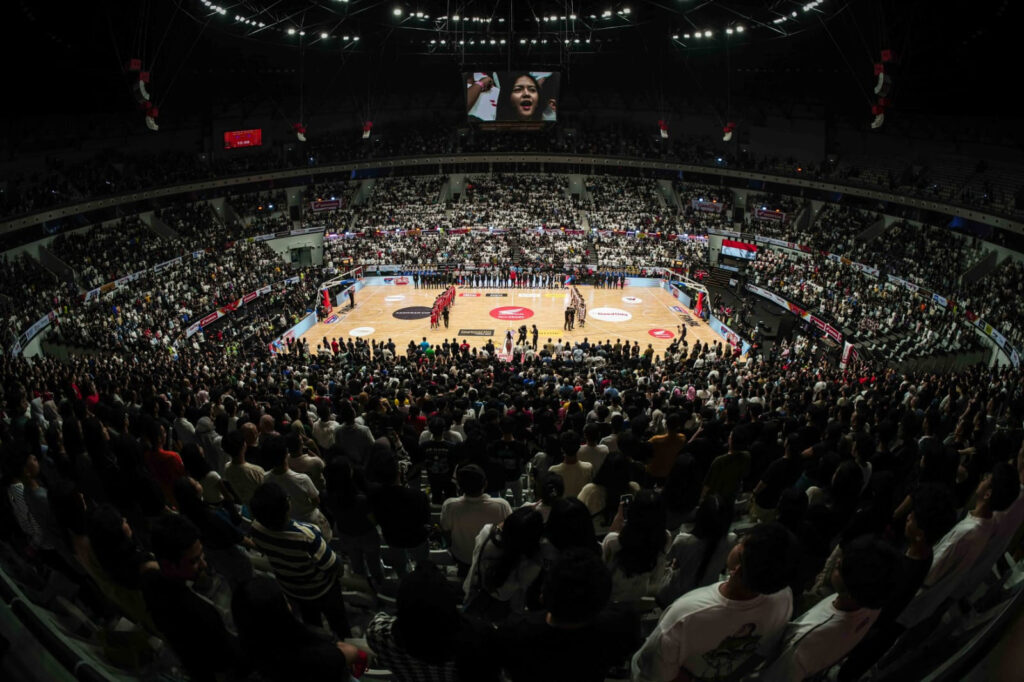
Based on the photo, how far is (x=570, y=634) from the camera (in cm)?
304

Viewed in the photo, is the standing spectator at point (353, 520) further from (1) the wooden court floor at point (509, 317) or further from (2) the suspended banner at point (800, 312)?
(2) the suspended banner at point (800, 312)

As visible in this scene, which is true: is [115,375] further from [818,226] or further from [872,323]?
[818,226]

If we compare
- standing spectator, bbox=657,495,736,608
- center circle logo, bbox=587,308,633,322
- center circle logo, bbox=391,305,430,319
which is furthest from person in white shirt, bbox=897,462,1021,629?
center circle logo, bbox=391,305,430,319

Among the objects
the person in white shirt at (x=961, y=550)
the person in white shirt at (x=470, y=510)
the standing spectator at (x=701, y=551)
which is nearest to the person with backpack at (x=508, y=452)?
the person in white shirt at (x=470, y=510)

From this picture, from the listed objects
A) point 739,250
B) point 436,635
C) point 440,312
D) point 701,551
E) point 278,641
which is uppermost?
point 739,250

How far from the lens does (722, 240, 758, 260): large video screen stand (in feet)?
150

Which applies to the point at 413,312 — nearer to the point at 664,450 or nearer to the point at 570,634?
the point at 664,450

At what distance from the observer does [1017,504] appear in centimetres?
457

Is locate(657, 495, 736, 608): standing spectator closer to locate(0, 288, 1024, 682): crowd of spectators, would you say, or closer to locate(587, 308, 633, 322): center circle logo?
locate(0, 288, 1024, 682): crowd of spectators

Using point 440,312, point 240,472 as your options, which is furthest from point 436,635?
point 440,312

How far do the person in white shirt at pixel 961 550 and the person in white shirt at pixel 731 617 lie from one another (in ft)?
5.23

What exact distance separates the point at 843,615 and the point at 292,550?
3.85 m

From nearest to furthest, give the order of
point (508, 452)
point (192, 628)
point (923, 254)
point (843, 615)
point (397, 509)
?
point (843, 615), point (192, 628), point (397, 509), point (508, 452), point (923, 254)

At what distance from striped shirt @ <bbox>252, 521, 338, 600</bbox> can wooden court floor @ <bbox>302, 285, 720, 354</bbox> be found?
89.8 ft
